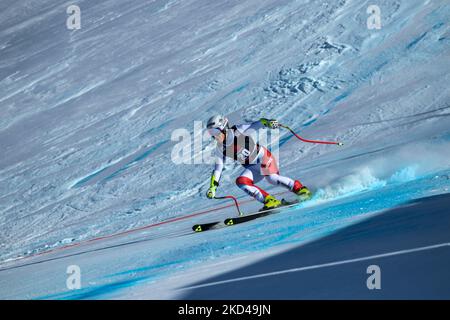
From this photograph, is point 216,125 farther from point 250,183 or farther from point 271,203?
point 271,203

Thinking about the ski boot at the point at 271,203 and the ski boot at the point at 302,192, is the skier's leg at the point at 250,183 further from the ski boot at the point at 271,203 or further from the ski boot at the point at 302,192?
the ski boot at the point at 302,192

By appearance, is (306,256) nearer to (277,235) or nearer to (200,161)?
(277,235)

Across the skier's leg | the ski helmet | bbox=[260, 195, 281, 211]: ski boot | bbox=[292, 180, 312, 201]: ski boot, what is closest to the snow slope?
bbox=[292, 180, 312, 201]: ski boot

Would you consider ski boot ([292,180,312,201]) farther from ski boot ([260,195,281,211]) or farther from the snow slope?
ski boot ([260,195,281,211])

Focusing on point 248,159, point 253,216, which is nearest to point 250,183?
point 248,159

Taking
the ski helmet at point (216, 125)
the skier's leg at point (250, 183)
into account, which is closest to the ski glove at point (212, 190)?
the skier's leg at point (250, 183)

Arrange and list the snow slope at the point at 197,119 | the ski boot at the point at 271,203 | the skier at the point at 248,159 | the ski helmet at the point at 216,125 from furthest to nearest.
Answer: the ski boot at the point at 271,203
the skier at the point at 248,159
the ski helmet at the point at 216,125
the snow slope at the point at 197,119
